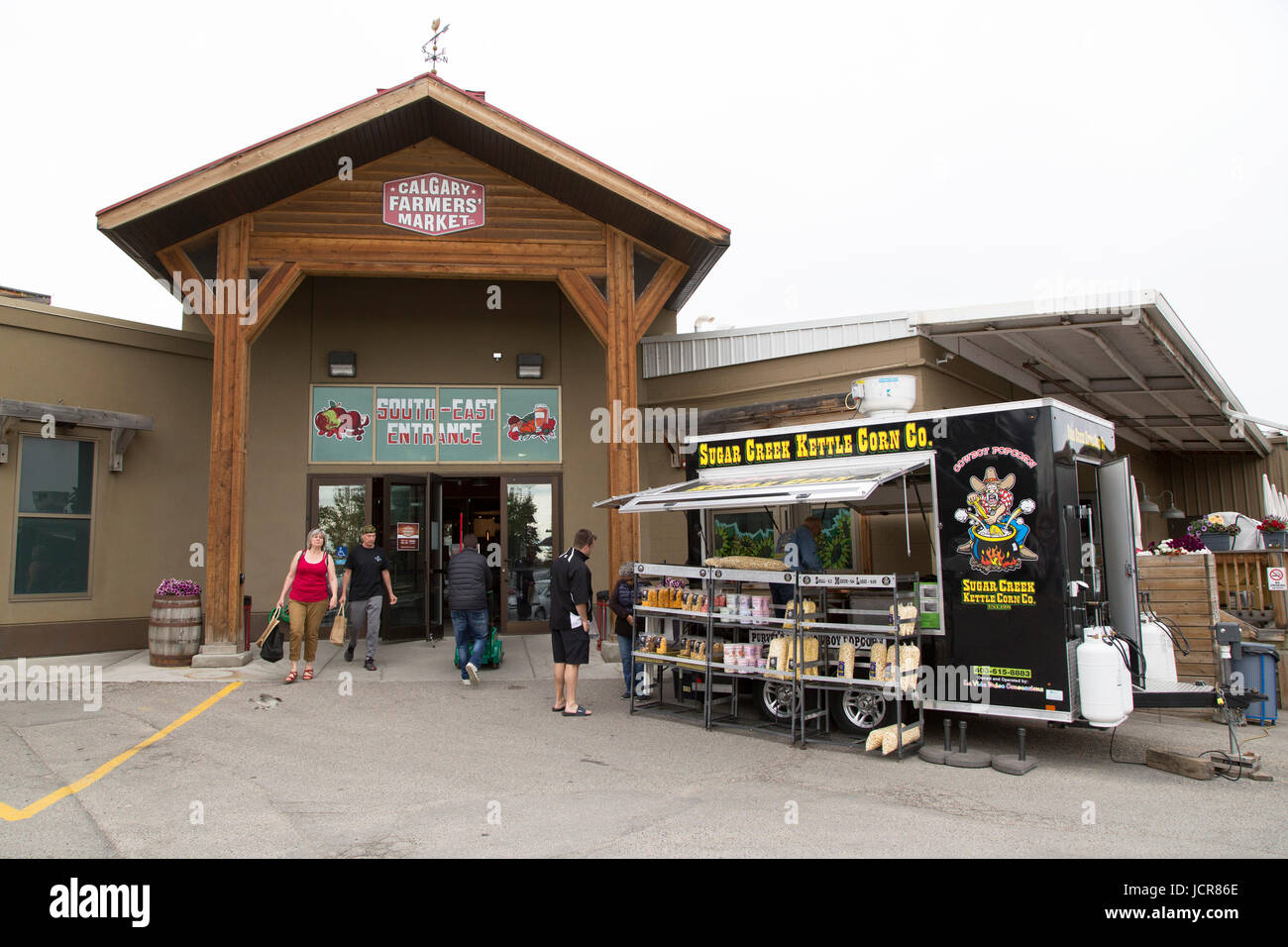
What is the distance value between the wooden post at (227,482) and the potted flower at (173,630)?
203 millimetres

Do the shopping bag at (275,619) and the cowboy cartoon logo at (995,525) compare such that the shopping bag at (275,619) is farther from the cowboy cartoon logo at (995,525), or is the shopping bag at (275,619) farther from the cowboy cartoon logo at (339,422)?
the cowboy cartoon logo at (995,525)

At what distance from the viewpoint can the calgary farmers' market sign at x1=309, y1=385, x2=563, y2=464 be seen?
1391 cm

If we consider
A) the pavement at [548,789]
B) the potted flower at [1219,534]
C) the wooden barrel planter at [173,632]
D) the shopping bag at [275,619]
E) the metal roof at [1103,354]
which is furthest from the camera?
the potted flower at [1219,534]

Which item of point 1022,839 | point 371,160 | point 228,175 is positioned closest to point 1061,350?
point 1022,839

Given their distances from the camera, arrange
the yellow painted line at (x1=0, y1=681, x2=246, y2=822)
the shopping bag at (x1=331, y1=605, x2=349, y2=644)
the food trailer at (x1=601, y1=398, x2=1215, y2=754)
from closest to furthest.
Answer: the yellow painted line at (x1=0, y1=681, x2=246, y2=822)
the food trailer at (x1=601, y1=398, x2=1215, y2=754)
the shopping bag at (x1=331, y1=605, x2=349, y2=644)

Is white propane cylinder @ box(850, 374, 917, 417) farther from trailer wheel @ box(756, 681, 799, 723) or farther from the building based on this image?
trailer wheel @ box(756, 681, 799, 723)

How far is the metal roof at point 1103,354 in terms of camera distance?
10.2m

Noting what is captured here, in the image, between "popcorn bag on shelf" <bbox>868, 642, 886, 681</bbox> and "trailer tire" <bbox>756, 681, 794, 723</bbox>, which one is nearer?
"popcorn bag on shelf" <bbox>868, 642, 886, 681</bbox>

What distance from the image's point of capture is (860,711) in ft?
25.3

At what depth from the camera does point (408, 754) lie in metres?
7.16

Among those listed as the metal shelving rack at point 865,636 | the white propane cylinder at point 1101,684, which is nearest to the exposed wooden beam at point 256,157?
the metal shelving rack at point 865,636

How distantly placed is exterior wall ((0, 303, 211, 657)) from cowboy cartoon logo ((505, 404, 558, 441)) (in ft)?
15.0

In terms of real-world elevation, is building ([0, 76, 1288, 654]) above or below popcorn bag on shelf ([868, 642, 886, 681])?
above

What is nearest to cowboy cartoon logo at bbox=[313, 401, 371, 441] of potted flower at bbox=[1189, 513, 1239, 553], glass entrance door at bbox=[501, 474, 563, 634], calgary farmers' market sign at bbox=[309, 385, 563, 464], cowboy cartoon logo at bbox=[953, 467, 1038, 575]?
calgary farmers' market sign at bbox=[309, 385, 563, 464]
